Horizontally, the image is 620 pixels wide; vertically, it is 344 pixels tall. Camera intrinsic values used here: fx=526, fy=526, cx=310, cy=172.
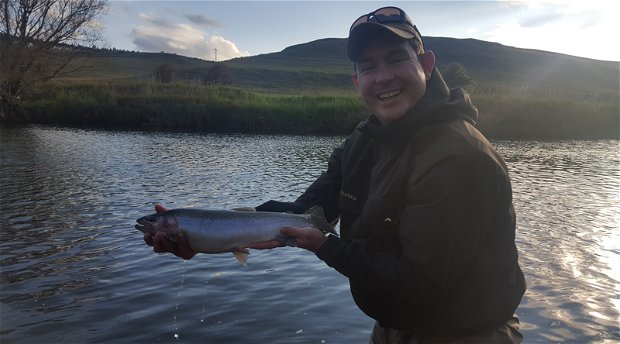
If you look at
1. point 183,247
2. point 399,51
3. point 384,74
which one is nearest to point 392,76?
point 384,74

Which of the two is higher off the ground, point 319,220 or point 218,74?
point 218,74

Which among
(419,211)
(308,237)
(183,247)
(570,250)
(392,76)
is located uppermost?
(392,76)

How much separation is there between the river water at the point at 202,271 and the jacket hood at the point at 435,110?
4072 mm

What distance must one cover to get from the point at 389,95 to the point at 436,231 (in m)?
1.13

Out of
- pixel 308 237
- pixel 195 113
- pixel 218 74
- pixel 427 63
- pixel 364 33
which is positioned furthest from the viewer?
pixel 218 74

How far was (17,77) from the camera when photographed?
4191 cm

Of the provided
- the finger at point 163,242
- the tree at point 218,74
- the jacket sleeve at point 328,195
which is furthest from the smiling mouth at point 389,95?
the tree at point 218,74

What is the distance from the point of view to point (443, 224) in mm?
2799

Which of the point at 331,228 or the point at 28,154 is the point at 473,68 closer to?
the point at 28,154

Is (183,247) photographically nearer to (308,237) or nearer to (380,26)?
(308,237)

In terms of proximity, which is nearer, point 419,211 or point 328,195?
point 419,211

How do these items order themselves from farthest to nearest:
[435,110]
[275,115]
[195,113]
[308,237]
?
[275,115] → [195,113] → [308,237] → [435,110]

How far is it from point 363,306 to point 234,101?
41.3 m

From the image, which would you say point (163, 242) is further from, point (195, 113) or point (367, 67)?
point (195, 113)
